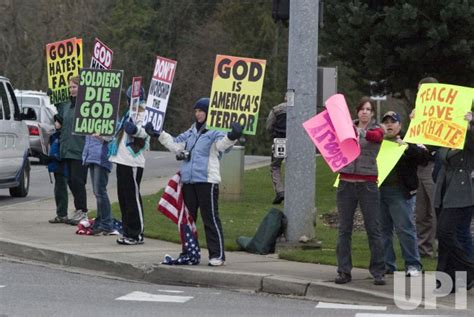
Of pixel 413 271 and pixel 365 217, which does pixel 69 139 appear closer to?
pixel 365 217

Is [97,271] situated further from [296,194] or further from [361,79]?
[361,79]

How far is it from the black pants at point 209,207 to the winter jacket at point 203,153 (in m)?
0.08

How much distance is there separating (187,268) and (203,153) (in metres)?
1.14

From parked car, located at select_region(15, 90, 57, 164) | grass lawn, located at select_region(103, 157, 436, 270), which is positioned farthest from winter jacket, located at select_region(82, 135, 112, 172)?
parked car, located at select_region(15, 90, 57, 164)

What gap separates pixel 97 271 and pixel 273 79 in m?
61.0

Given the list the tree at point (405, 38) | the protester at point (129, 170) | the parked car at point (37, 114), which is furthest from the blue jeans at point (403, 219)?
the parked car at point (37, 114)

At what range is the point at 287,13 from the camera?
547 inches

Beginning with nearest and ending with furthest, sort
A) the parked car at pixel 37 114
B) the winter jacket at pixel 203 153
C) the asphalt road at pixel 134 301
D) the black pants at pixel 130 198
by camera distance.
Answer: the asphalt road at pixel 134 301 < the winter jacket at pixel 203 153 < the black pants at pixel 130 198 < the parked car at pixel 37 114

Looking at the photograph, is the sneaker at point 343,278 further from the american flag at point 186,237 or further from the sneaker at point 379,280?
the american flag at point 186,237

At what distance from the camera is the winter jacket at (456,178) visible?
35.7 feet

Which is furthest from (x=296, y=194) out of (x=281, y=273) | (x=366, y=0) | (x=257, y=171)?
(x=257, y=171)

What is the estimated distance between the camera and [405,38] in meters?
20.8

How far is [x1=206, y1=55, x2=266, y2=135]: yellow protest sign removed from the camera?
40.3 feet

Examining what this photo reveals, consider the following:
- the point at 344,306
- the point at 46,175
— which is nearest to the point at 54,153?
the point at 344,306
